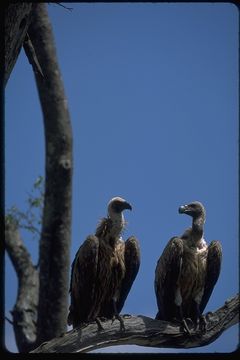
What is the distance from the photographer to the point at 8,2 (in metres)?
4.45

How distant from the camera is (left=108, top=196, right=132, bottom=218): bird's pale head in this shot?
8.12m

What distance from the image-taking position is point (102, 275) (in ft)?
25.3

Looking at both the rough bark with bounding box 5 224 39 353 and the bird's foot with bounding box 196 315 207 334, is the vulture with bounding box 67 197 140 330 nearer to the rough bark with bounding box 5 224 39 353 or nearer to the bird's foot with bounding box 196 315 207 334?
the bird's foot with bounding box 196 315 207 334

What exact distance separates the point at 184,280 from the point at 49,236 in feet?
7.66

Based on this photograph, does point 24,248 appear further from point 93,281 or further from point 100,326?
point 100,326

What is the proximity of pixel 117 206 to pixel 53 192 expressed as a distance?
65.8 inches

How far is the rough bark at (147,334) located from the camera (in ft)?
20.8

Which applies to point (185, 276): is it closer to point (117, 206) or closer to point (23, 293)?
point (117, 206)

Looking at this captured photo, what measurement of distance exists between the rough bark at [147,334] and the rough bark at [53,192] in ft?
7.99

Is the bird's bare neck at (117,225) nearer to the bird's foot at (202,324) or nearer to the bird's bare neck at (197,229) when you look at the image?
the bird's bare neck at (197,229)

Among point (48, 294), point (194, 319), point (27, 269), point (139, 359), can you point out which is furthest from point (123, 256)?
point (27, 269)

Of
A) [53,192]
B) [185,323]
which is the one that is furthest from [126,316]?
[53,192]

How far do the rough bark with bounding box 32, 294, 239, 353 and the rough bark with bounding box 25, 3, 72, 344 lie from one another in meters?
2.44

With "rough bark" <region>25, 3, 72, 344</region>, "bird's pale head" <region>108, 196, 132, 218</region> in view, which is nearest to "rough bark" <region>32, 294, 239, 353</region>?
"bird's pale head" <region>108, 196, 132, 218</region>
